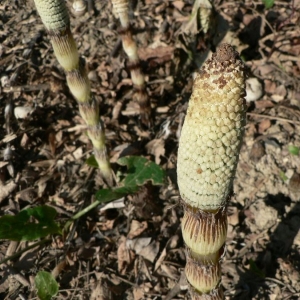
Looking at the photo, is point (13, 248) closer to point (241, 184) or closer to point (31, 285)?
point (31, 285)

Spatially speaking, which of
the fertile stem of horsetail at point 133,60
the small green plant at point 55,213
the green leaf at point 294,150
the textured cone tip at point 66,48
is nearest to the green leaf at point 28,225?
the small green plant at point 55,213

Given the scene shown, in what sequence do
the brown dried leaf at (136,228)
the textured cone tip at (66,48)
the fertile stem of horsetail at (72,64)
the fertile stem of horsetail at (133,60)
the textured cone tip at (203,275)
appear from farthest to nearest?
the brown dried leaf at (136,228), the fertile stem of horsetail at (133,60), the textured cone tip at (66,48), the fertile stem of horsetail at (72,64), the textured cone tip at (203,275)

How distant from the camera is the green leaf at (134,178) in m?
2.47

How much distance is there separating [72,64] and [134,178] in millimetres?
834

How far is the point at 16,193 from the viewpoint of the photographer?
2.74 m

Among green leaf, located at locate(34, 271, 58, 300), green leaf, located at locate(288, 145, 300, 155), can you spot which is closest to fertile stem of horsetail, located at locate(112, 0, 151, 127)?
green leaf, located at locate(288, 145, 300, 155)

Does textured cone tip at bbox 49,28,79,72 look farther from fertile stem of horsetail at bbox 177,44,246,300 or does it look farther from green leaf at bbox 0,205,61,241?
fertile stem of horsetail at bbox 177,44,246,300

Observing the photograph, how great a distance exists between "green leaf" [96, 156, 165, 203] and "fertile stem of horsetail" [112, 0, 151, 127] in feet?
1.76

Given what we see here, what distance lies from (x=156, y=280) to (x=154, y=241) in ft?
0.77

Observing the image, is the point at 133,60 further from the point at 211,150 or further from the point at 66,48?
the point at 211,150

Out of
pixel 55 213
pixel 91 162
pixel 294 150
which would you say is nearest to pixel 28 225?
pixel 55 213

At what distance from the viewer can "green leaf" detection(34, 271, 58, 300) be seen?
2.21m

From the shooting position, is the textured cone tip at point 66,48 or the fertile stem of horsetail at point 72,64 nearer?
the fertile stem of horsetail at point 72,64

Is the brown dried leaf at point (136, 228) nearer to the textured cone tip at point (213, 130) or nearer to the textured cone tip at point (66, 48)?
the textured cone tip at point (66, 48)
